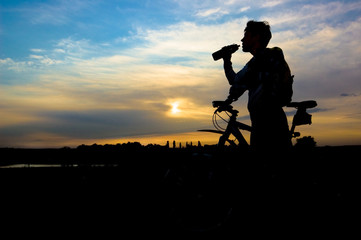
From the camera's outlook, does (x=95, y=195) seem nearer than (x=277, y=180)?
No

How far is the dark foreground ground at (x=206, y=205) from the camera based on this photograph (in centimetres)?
427

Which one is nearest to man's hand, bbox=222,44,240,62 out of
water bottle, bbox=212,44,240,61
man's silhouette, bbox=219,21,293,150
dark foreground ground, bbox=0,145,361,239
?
water bottle, bbox=212,44,240,61

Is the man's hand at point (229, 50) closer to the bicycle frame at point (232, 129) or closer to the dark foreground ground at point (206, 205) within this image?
the bicycle frame at point (232, 129)

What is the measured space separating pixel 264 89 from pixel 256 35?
3.17 feet

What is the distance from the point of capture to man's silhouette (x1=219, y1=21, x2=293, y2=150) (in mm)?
4430

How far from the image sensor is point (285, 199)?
4758 mm

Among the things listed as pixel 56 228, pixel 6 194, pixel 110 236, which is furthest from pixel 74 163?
pixel 110 236

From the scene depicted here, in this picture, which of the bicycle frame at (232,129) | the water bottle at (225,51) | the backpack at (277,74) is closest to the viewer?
the backpack at (277,74)

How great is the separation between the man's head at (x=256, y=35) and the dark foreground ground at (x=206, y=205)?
5.80 ft

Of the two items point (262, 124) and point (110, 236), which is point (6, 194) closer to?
point (110, 236)

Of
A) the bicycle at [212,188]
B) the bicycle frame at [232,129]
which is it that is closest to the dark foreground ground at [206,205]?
the bicycle at [212,188]

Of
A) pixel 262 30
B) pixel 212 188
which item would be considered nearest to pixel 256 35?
pixel 262 30

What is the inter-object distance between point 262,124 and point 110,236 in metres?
2.73

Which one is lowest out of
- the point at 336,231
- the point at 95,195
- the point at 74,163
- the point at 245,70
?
the point at 336,231
